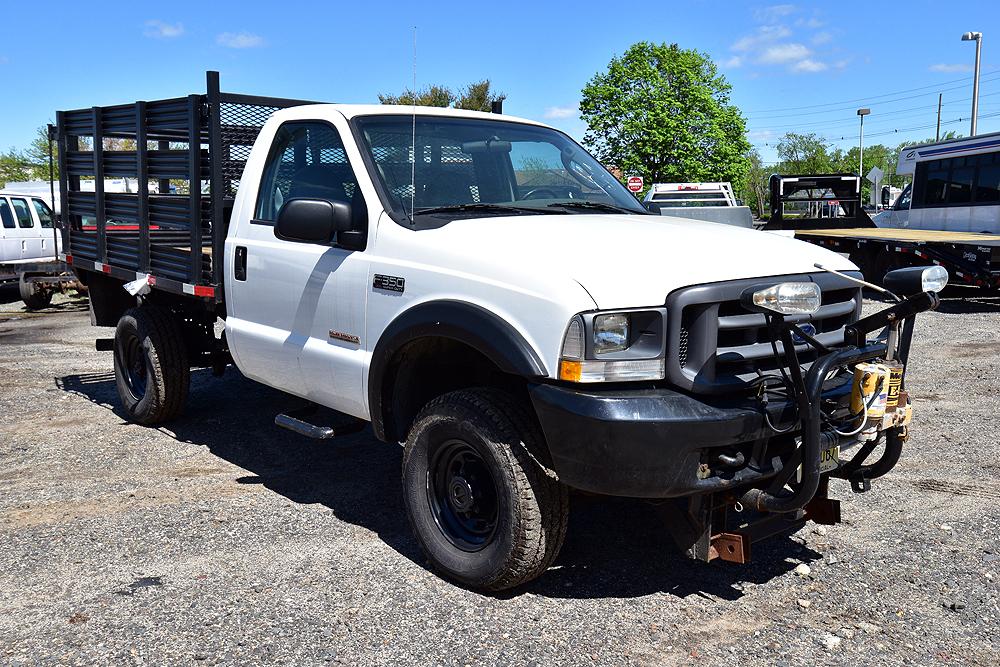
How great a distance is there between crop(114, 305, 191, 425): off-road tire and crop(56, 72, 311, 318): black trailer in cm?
26

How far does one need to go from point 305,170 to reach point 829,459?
309 centimetres

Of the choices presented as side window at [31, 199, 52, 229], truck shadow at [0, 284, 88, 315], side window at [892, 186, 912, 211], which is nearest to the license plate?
truck shadow at [0, 284, 88, 315]

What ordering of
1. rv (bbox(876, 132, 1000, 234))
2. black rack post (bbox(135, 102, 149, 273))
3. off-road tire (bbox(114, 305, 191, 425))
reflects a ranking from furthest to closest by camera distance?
rv (bbox(876, 132, 1000, 234)), off-road tire (bbox(114, 305, 191, 425)), black rack post (bbox(135, 102, 149, 273))

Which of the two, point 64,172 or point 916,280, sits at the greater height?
point 64,172

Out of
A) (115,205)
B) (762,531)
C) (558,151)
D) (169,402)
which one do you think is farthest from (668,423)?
(115,205)

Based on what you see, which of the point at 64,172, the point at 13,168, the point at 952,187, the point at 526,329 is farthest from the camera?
the point at 13,168

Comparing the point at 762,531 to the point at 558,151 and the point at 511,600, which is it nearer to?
the point at 511,600

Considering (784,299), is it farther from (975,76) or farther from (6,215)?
(975,76)

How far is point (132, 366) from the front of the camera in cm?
720

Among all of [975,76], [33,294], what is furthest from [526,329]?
[975,76]

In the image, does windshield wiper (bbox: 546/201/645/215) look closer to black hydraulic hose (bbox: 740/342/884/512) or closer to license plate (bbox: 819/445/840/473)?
black hydraulic hose (bbox: 740/342/884/512)

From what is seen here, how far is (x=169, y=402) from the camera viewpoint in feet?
22.1

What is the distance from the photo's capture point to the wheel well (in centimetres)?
435

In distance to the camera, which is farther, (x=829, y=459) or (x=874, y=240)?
(x=874, y=240)
